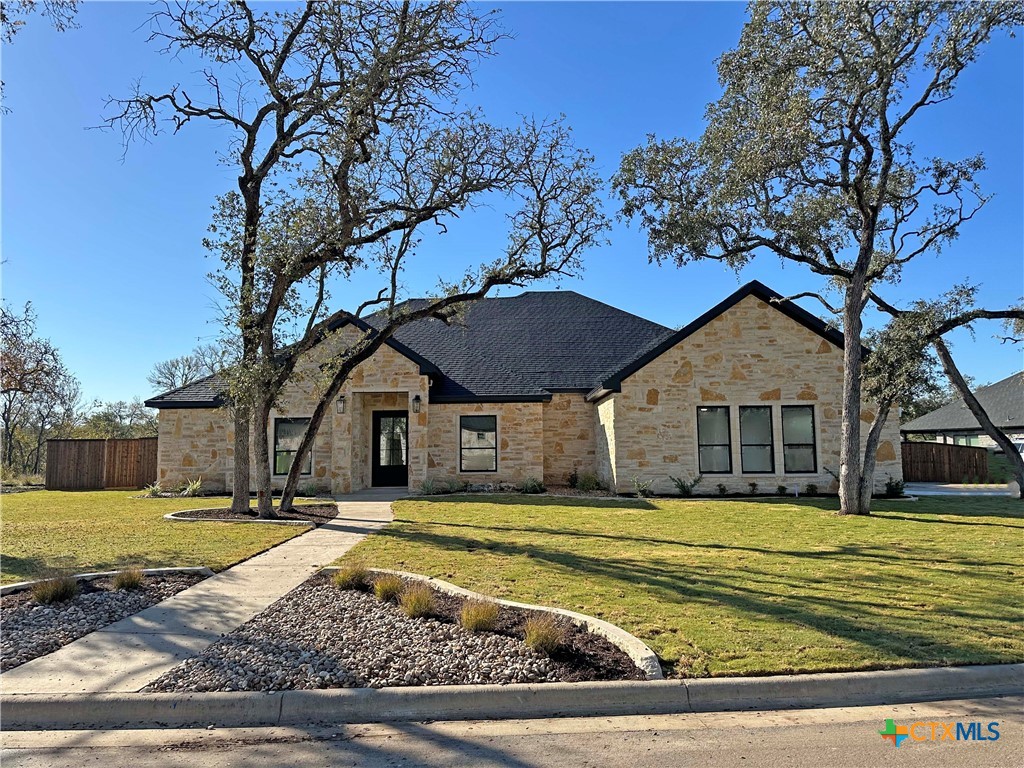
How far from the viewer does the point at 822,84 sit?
12.3 m

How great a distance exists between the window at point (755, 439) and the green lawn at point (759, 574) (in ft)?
9.60

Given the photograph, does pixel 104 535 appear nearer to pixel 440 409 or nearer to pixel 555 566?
pixel 555 566

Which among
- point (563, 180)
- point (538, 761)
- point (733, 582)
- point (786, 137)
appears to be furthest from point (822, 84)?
point (538, 761)

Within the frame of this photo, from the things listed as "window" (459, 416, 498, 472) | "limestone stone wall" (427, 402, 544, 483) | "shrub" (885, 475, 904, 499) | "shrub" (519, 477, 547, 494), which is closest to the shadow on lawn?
"shrub" (519, 477, 547, 494)

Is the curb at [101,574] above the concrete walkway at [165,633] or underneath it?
above

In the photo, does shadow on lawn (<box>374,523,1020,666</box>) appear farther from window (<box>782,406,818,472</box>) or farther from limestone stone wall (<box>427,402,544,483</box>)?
limestone stone wall (<box>427,402,544,483</box>)

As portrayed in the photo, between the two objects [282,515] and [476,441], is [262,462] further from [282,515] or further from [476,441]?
[476,441]

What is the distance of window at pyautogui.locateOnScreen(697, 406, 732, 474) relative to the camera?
16.3m

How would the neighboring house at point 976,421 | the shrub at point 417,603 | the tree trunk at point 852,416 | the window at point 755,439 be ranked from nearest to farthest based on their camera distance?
the shrub at point 417,603, the tree trunk at point 852,416, the window at point 755,439, the neighboring house at point 976,421

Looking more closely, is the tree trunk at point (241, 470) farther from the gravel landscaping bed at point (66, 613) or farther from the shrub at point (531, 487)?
the shrub at point (531, 487)

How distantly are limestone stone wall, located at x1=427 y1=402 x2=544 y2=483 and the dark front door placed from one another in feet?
7.37

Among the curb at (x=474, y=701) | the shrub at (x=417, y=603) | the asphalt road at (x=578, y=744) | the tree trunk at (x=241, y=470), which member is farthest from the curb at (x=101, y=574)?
the tree trunk at (x=241, y=470)

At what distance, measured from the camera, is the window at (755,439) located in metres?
16.2

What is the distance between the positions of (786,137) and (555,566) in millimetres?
9478
